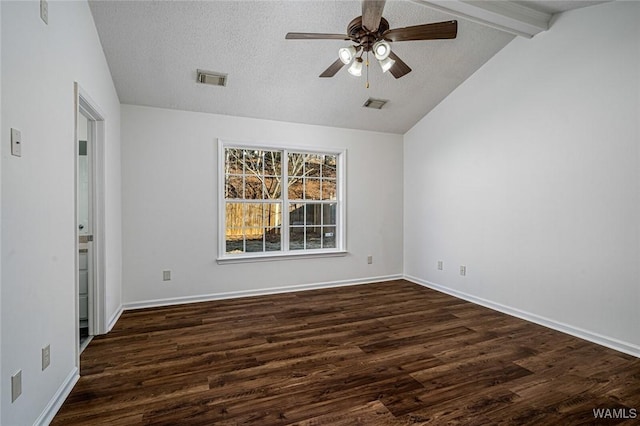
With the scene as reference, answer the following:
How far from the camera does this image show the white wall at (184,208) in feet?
12.2

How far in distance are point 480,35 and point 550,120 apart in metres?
1.19

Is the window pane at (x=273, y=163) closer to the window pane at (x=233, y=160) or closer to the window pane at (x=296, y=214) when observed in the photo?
the window pane at (x=233, y=160)

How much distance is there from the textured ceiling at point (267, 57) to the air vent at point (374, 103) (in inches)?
3.5

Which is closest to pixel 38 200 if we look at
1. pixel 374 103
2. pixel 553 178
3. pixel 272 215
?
pixel 272 215

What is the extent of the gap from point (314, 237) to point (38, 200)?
347 centimetres

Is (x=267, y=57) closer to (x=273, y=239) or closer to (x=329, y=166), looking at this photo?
A: (x=329, y=166)

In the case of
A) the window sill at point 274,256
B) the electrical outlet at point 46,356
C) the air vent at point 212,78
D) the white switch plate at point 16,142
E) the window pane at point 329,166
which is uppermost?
the air vent at point 212,78

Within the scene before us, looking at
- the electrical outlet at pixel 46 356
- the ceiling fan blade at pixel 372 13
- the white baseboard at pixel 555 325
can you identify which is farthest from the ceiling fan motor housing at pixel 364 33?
the white baseboard at pixel 555 325

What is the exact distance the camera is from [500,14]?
114 inches

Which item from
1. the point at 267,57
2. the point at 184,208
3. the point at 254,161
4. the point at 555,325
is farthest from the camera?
the point at 254,161

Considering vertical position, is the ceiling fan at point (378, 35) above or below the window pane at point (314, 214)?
above

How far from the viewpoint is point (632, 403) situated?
1.91 meters

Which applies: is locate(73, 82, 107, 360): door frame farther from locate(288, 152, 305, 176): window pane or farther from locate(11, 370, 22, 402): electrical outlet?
locate(288, 152, 305, 176): window pane

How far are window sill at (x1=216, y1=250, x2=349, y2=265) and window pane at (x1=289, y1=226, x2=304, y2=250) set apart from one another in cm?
18
